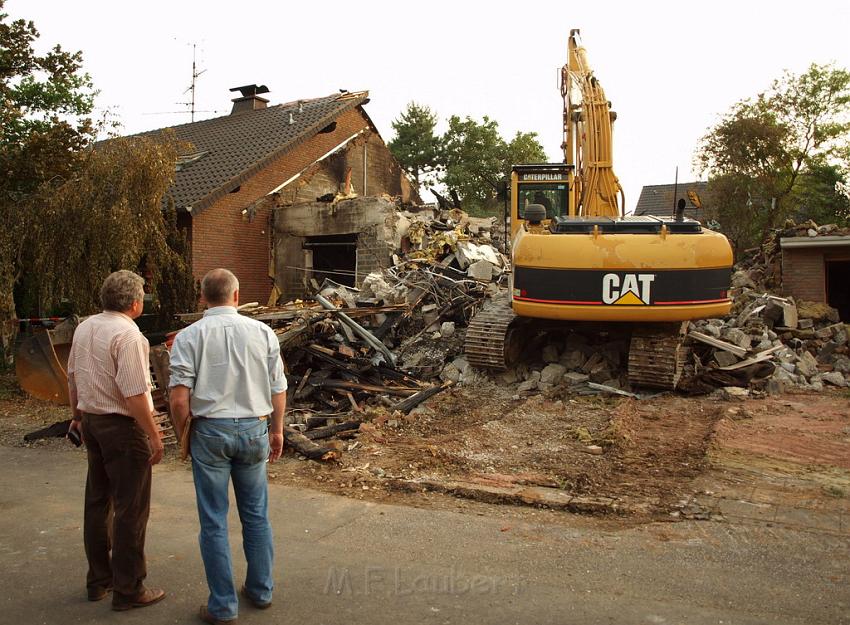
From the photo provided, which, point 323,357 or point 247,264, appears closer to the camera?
point 323,357

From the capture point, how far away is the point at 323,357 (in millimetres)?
9906

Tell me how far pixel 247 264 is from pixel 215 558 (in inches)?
653

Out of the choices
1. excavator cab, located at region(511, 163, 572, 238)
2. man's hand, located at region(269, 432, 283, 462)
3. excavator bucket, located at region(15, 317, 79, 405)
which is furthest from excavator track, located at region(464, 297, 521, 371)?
man's hand, located at region(269, 432, 283, 462)

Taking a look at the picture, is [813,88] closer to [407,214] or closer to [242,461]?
[407,214]

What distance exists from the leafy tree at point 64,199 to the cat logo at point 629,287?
715 centimetres

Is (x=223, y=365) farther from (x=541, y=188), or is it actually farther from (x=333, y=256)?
(x=333, y=256)

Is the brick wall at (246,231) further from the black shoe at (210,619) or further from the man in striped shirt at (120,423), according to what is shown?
the black shoe at (210,619)

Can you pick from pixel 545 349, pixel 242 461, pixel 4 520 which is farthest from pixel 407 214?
pixel 242 461

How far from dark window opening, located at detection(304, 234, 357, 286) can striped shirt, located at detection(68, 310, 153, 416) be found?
15400 millimetres

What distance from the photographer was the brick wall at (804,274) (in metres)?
→ 16.1

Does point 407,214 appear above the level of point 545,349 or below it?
above

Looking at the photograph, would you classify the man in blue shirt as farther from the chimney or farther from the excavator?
the chimney

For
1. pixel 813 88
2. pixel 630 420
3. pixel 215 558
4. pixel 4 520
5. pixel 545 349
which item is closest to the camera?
pixel 215 558

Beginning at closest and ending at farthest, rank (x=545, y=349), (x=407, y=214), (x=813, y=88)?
(x=545, y=349) < (x=407, y=214) < (x=813, y=88)
